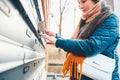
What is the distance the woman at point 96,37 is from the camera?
129cm

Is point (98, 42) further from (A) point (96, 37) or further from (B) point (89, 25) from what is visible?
(B) point (89, 25)

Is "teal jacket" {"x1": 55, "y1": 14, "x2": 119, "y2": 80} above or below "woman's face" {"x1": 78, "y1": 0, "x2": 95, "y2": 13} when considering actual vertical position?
below

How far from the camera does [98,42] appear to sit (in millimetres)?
1280

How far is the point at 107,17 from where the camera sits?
1337 mm

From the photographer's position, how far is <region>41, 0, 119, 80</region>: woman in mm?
1288

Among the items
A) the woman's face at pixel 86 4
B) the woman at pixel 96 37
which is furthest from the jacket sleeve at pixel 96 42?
the woman's face at pixel 86 4

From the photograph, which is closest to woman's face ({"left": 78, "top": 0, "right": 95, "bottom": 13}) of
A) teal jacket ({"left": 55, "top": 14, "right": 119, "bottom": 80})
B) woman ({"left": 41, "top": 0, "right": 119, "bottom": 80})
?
woman ({"left": 41, "top": 0, "right": 119, "bottom": 80})

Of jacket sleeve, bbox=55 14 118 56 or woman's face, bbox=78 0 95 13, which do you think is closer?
jacket sleeve, bbox=55 14 118 56

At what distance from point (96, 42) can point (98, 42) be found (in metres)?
0.01

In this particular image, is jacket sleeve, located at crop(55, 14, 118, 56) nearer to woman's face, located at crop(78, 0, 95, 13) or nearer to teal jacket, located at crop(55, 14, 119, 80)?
teal jacket, located at crop(55, 14, 119, 80)

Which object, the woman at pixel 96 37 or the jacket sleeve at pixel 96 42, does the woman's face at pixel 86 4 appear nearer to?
the woman at pixel 96 37

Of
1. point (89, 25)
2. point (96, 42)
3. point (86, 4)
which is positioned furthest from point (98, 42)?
point (86, 4)

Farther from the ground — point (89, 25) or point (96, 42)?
point (89, 25)

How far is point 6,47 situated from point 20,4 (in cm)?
38
